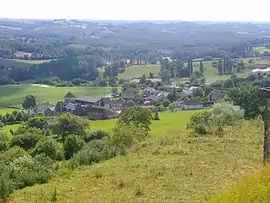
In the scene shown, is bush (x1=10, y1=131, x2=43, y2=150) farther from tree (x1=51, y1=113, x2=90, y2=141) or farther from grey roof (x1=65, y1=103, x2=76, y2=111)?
grey roof (x1=65, y1=103, x2=76, y2=111)

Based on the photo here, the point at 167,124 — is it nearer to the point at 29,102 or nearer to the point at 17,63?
the point at 29,102

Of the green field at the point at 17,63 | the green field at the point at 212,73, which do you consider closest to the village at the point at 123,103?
the green field at the point at 212,73

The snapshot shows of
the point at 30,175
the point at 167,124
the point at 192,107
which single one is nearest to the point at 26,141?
the point at 167,124

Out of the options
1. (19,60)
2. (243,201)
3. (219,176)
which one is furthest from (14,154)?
(19,60)

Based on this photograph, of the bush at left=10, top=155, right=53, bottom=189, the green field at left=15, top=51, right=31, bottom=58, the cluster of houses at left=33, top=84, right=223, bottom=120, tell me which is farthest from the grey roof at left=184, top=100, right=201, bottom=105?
the green field at left=15, top=51, right=31, bottom=58

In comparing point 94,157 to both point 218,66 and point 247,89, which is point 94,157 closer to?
point 247,89

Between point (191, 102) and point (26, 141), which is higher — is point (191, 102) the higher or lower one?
the lower one

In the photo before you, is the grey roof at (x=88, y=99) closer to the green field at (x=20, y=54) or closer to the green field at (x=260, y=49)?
the green field at (x=20, y=54)
